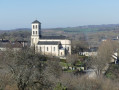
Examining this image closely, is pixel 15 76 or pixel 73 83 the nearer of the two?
pixel 15 76

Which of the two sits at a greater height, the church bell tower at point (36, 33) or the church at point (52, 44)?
the church bell tower at point (36, 33)

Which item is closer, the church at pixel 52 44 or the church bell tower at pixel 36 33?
the church at pixel 52 44

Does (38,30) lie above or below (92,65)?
above

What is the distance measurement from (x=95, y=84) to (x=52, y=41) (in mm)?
25365

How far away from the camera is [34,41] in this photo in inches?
1772

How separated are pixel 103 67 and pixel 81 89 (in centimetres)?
1253

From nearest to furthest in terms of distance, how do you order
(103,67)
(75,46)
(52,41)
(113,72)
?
(113,72)
(103,67)
(52,41)
(75,46)

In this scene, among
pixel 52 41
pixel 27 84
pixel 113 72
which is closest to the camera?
pixel 27 84

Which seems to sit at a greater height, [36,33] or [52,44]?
[36,33]

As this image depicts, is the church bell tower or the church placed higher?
the church bell tower

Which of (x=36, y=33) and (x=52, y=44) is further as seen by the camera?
(x=36, y=33)

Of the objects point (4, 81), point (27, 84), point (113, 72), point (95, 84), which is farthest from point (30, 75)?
point (113, 72)

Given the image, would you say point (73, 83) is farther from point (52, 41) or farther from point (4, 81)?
point (52, 41)

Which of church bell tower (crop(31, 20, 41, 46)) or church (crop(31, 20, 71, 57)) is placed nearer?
church (crop(31, 20, 71, 57))
